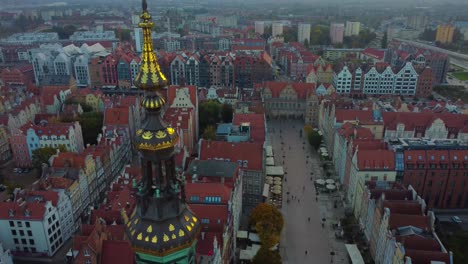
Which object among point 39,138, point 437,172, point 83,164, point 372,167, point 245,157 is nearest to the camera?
point 372,167

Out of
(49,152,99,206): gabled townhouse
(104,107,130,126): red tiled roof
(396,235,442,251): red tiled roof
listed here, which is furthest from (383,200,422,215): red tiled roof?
(104,107,130,126): red tiled roof

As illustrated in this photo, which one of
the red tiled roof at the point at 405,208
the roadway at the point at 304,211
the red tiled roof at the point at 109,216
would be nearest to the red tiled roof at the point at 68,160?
the red tiled roof at the point at 109,216

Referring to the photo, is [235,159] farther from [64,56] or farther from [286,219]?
[64,56]

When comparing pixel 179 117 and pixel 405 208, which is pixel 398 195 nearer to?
pixel 405 208

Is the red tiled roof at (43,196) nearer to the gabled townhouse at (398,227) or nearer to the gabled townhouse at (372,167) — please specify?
the gabled townhouse at (398,227)

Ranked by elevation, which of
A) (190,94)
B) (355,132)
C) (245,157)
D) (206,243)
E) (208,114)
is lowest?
(208,114)

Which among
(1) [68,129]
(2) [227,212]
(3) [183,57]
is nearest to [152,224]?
(2) [227,212]

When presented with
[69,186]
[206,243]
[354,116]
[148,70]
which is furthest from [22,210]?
[354,116]
